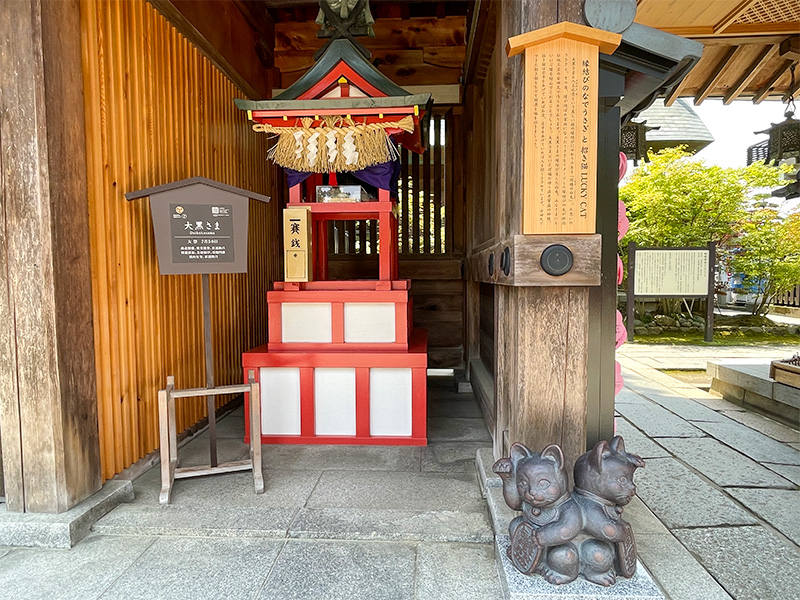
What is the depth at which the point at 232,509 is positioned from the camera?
258cm

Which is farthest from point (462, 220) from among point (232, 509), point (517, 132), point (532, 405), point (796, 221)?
point (796, 221)

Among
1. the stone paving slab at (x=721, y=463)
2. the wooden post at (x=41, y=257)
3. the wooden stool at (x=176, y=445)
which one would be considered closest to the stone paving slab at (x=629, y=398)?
the stone paving slab at (x=721, y=463)

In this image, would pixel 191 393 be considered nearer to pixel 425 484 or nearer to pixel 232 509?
pixel 232 509

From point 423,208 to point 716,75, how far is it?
153 inches

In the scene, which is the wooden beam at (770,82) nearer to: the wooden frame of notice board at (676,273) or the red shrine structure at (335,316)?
the wooden frame of notice board at (676,273)

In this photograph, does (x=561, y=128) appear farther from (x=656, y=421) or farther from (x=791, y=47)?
(x=791, y=47)

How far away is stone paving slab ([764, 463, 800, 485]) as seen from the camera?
321cm

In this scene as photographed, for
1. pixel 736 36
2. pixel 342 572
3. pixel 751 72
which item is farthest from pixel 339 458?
pixel 751 72

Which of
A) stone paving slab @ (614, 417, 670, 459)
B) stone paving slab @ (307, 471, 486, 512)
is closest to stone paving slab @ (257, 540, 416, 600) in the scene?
stone paving slab @ (307, 471, 486, 512)

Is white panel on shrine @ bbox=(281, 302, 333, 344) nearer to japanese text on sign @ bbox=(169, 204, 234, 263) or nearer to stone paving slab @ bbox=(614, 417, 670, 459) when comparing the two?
japanese text on sign @ bbox=(169, 204, 234, 263)

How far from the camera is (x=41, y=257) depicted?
2.35 meters

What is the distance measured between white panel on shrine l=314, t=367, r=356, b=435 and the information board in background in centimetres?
449

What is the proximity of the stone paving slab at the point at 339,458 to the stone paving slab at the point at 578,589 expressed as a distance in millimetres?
1327

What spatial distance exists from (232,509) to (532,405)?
6.01 feet
